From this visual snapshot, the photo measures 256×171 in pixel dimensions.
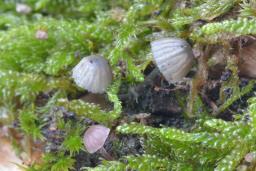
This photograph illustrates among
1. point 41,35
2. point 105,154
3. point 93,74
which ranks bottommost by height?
point 105,154

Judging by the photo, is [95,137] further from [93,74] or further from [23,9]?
[23,9]

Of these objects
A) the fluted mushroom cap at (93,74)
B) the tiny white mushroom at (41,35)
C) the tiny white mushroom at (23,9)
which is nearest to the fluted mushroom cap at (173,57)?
the fluted mushroom cap at (93,74)

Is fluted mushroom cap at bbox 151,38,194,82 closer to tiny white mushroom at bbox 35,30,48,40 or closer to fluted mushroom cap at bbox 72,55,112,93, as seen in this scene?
fluted mushroom cap at bbox 72,55,112,93

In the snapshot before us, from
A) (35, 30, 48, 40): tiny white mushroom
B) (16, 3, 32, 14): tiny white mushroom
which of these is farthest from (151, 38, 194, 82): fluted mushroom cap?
(16, 3, 32, 14): tiny white mushroom

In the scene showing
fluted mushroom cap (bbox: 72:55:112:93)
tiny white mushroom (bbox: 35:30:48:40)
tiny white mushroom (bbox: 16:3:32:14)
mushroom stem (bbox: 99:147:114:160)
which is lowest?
mushroom stem (bbox: 99:147:114:160)

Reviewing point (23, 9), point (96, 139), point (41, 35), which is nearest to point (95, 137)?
point (96, 139)

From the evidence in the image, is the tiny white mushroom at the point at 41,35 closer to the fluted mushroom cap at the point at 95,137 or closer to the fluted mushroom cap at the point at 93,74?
the fluted mushroom cap at the point at 93,74
